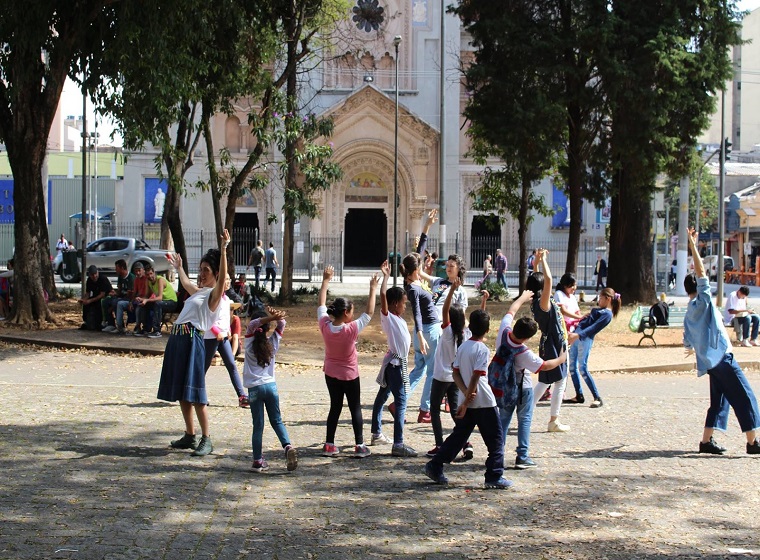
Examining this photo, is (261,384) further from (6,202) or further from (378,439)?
(6,202)

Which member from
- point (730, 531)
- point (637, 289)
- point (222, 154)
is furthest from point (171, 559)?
point (637, 289)

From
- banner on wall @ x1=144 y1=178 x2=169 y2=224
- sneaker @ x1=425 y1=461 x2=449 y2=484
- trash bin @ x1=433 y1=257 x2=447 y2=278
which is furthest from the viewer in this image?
banner on wall @ x1=144 y1=178 x2=169 y2=224

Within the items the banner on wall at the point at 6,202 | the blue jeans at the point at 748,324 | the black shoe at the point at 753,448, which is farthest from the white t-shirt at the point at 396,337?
the banner on wall at the point at 6,202

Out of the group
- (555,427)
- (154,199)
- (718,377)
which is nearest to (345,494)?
(555,427)

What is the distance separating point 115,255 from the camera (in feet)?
115

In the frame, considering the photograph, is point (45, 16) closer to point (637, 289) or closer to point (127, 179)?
point (637, 289)

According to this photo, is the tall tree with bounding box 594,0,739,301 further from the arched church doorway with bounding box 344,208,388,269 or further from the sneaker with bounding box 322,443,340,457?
the arched church doorway with bounding box 344,208,388,269

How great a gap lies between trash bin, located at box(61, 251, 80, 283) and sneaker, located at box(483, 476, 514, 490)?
94.4ft

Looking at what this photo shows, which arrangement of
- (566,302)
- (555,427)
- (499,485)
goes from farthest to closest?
(566,302)
(555,427)
(499,485)

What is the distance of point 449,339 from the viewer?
8.49 m

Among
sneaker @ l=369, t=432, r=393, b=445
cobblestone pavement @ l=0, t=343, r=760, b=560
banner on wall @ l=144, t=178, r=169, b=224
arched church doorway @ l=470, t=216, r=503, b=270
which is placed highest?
banner on wall @ l=144, t=178, r=169, b=224

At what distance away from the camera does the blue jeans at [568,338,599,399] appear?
11.3 meters

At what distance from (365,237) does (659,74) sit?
28026 mm

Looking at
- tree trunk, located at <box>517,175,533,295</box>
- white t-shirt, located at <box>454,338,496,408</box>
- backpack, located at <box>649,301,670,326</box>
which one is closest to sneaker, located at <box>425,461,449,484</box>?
white t-shirt, located at <box>454,338,496,408</box>
